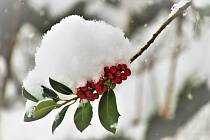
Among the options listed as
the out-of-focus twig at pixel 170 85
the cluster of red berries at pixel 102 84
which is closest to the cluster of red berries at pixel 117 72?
the cluster of red berries at pixel 102 84

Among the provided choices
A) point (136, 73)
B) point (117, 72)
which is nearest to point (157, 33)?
point (117, 72)

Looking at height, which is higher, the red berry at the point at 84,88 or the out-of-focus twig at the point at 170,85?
the out-of-focus twig at the point at 170,85

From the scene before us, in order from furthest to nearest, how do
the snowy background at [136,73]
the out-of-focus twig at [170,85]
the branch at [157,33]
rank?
1. the out-of-focus twig at [170,85]
2. the snowy background at [136,73]
3. the branch at [157,33]

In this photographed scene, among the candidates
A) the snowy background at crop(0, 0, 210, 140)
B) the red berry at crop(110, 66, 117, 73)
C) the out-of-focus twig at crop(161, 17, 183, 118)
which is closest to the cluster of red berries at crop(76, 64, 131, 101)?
the red berry at crop(110, 66, 117, 73)

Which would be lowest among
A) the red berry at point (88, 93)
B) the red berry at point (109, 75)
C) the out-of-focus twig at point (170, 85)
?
the red berry at point (88, 93)

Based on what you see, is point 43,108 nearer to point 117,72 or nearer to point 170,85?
point 117,72

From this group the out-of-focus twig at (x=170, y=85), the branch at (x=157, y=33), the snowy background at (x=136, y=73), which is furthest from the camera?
the out-of-focus twig at (x=170, y=85)

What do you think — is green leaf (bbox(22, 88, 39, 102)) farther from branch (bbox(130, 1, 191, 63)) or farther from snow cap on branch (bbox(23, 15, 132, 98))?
branch (bbox(130, 1, 191, 63))

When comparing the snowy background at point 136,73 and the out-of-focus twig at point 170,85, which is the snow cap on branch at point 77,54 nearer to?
the snowy background at point 136,73
